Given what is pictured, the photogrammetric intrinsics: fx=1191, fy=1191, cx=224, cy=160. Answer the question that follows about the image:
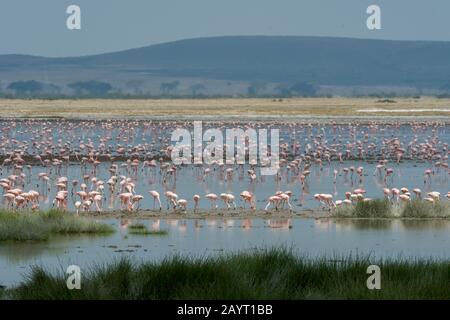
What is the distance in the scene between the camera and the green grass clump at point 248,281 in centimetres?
1210

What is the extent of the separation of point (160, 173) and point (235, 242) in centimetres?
1452

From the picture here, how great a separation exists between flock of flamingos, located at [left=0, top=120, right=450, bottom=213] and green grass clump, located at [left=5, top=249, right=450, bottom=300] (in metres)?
9.08

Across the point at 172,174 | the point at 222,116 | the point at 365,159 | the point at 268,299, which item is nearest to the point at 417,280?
the point at 268,299

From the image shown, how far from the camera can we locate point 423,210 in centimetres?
2248

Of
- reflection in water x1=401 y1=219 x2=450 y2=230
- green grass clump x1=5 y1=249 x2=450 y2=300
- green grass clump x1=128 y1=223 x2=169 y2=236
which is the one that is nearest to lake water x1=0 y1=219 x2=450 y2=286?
reflection in water x1=401 y1=219 x2=450 y2=230

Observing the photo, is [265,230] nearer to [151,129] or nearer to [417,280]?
[417,280]

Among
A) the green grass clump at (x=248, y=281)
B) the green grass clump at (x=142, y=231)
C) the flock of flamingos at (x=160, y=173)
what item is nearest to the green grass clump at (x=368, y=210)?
the flock of flamingos at (x=160, y=173)

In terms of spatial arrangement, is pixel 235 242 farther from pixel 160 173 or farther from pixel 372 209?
pixel 160 173

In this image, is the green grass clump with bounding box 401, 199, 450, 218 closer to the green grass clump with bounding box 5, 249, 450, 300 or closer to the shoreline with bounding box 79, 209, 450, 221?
the shoreline with bounding box 79, 209, 450, 221

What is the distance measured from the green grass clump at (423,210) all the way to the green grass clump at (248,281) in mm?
8456

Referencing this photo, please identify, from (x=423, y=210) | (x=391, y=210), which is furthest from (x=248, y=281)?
(x=423, y=210)

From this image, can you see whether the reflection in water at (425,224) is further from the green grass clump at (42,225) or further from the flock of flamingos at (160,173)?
the green grass clump at (42,225)

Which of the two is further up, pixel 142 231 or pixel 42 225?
pixel 42 225

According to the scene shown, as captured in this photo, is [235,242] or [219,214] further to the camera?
[219,214]
